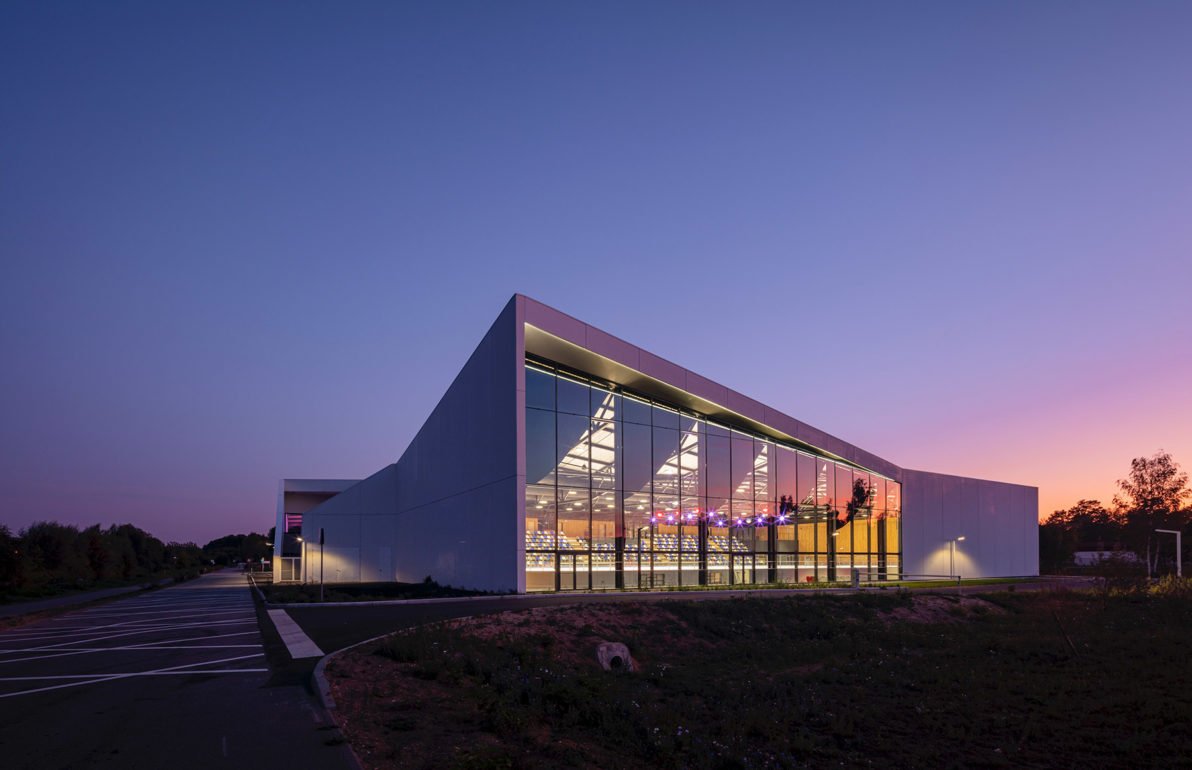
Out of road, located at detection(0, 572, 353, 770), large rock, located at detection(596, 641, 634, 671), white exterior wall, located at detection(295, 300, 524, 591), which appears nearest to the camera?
road, located at detection(0, 572, 353, 770)

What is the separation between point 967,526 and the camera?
47.1m

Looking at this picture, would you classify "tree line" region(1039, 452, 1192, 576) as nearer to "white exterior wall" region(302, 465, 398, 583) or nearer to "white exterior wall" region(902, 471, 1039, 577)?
"white exterior wall" region(902, 471, 1039, 577)

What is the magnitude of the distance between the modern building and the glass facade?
0.23 ft

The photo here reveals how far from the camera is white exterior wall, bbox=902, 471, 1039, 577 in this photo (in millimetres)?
44156

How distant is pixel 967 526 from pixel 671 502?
78.3 feet

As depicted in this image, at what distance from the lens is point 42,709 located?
9688mm

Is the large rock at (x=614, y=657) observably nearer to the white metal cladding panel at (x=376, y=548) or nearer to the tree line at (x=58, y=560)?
the tree line at (x=58, y=560)

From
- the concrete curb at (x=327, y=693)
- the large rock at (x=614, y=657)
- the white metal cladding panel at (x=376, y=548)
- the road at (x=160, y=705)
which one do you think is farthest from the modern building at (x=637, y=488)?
the concrete curb at (x=327, y=693)

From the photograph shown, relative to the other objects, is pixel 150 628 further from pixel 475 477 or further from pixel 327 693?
pixel 475 477

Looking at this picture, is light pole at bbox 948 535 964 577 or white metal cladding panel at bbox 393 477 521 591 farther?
light pole at bbox 948 535 964 577

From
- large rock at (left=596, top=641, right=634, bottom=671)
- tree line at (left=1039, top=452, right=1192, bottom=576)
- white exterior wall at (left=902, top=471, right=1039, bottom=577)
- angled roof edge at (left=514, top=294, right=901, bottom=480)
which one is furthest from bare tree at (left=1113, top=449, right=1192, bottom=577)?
large rock at (left=596, top=641, right=634, bottom=671)

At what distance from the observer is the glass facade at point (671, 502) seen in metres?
28.9

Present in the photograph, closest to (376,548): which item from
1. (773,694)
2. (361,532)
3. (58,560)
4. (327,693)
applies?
(361,532)

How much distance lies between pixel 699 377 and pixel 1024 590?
16482 millimetres
